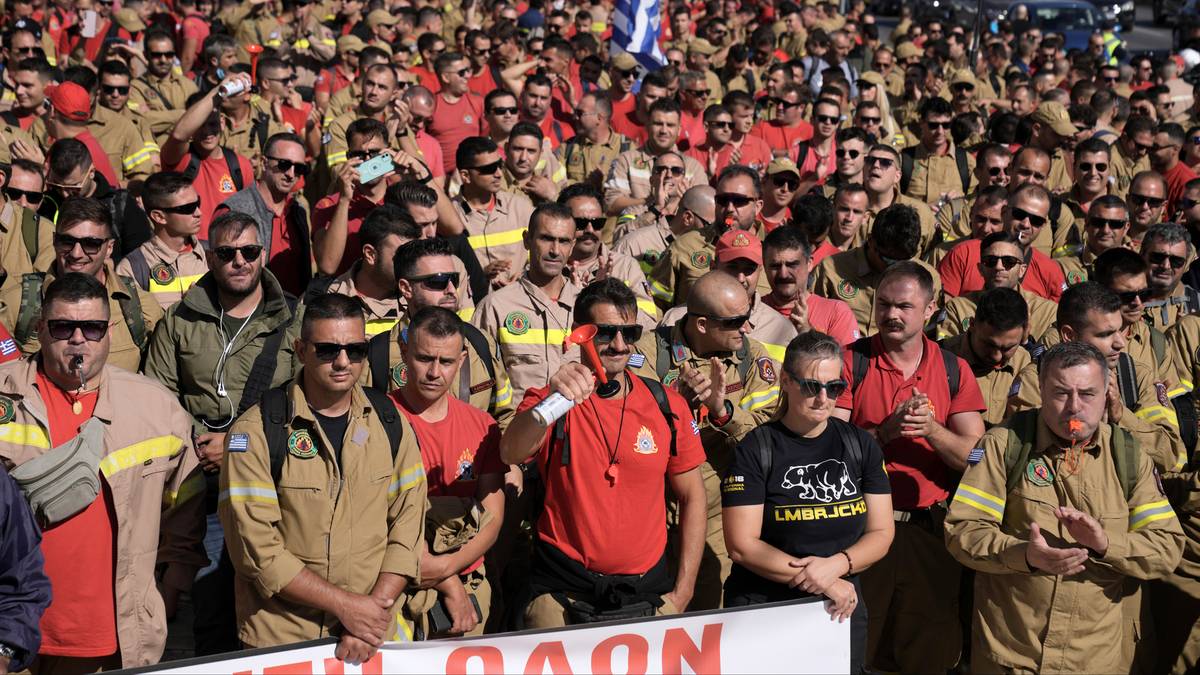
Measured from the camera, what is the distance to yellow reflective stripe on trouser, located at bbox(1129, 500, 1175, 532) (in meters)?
5.66

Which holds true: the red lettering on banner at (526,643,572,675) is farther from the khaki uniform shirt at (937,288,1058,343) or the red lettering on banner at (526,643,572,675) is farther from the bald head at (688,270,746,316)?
the khaki uniform shirt at (937,288,1058,343)

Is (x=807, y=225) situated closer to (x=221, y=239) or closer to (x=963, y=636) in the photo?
(x=963, y=636)

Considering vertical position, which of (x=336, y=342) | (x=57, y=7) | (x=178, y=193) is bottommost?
(x=336, y=342)

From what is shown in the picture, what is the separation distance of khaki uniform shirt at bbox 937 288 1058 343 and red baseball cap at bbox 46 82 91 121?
6.43m

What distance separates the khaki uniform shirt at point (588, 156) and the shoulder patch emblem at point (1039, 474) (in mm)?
6614

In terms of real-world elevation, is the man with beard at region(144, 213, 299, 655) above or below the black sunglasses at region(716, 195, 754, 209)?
below

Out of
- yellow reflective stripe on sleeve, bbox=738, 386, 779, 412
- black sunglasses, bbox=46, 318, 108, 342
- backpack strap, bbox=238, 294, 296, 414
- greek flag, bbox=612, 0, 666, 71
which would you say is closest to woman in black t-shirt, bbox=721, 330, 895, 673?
yellow reflective stripe on sleeve, bbox=738, 386, 779, 412

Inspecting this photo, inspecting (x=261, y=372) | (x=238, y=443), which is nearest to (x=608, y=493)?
(x=238, y=443)

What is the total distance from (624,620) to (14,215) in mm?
4361

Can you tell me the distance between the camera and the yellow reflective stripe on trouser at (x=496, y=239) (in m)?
8.84

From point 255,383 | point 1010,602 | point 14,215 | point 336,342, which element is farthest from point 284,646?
point 14,215

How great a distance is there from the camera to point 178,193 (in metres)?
7.48

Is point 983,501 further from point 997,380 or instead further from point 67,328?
point 67,328

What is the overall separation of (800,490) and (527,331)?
2072 mm
